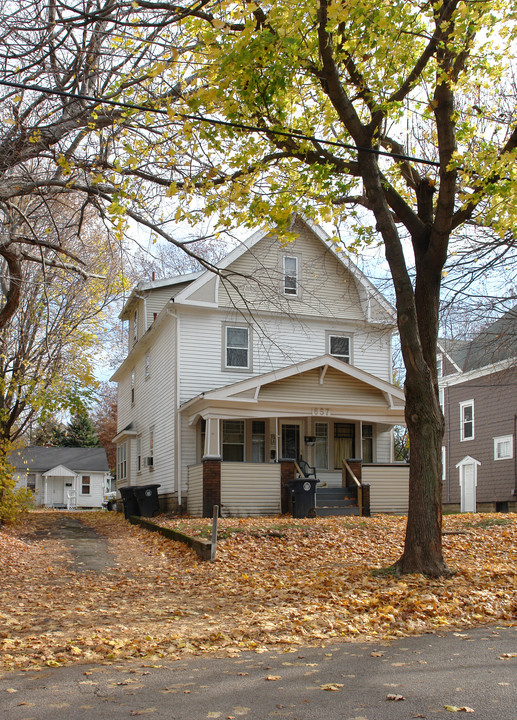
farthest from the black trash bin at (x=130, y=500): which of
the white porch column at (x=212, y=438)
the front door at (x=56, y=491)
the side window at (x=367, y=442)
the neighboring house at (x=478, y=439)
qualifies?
the front door at (x=56, y=491)

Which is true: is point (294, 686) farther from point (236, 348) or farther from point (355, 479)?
point (236, 348)

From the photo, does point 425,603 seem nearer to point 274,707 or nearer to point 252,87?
point 274,707

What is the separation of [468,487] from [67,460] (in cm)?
2589

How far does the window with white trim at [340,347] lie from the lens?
2388cm

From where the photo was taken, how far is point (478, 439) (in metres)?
28.2

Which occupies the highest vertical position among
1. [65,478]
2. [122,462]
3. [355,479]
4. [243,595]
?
[122,462]

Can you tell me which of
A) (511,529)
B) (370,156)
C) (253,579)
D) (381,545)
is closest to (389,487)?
(511,529)

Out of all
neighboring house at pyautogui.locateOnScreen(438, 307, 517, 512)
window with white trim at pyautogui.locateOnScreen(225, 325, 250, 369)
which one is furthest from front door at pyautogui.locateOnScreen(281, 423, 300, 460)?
neighboring house at pyautogui.locateOnScreen(438, 307, 517, 512)

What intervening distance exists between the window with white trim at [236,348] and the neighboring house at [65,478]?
23.6 metres

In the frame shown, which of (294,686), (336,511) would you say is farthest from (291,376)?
(294,686)

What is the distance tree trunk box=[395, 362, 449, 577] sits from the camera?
360 inches

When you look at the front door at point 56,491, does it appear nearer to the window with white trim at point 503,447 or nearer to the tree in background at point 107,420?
the tree in background at point 107,420

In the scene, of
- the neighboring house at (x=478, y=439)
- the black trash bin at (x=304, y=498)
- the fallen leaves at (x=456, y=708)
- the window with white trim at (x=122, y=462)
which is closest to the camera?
the fallen leaves at (x=456, y=708)

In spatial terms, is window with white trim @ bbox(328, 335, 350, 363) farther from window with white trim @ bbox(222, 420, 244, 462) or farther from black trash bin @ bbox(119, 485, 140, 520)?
black trash bin @ bbox(119, 485, 140, 520)
